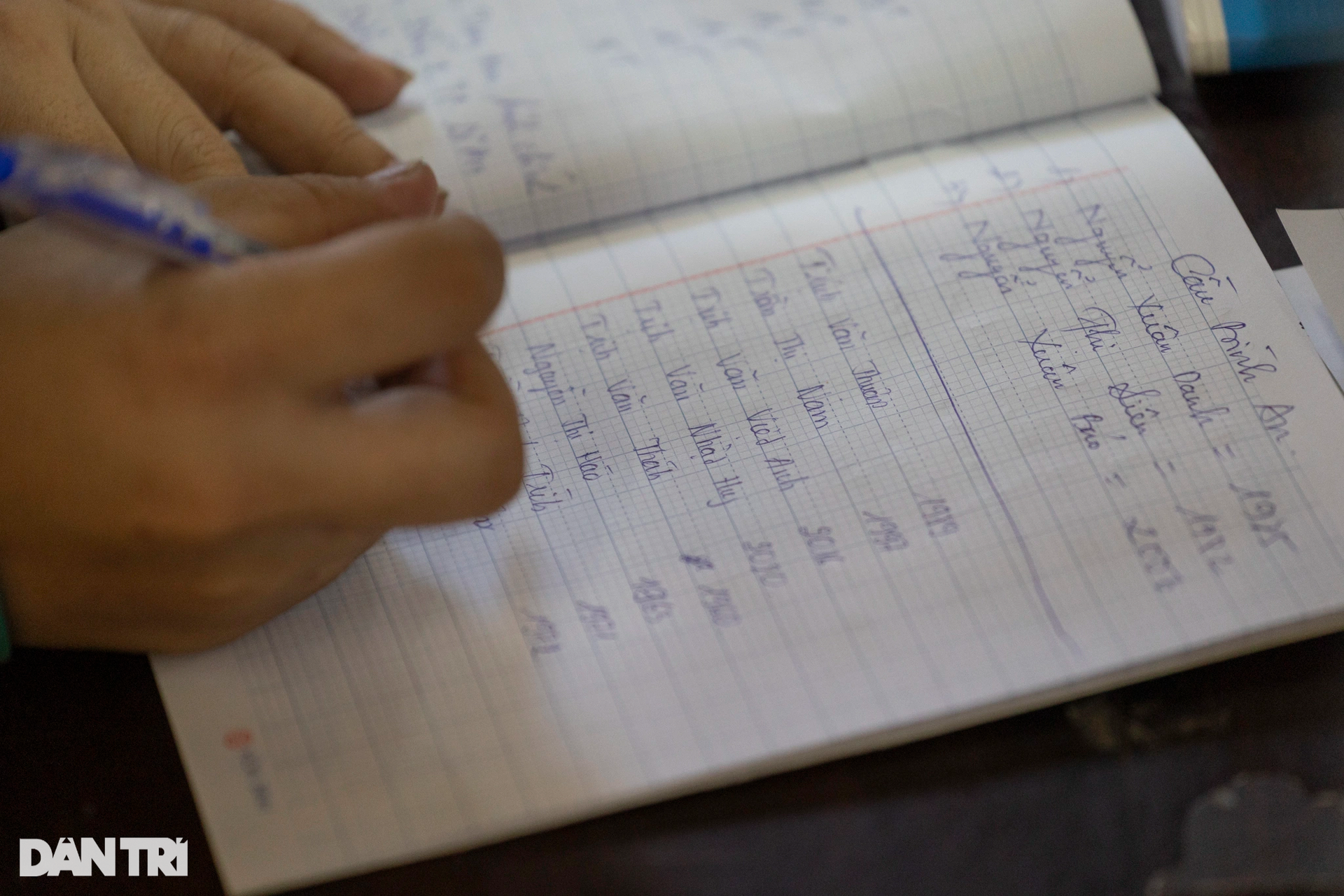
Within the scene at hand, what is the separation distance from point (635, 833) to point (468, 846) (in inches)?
2.7

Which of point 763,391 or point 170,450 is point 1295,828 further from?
point 170,450

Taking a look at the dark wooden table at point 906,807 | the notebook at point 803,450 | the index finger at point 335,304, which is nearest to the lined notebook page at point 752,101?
the notebook at point 803,450

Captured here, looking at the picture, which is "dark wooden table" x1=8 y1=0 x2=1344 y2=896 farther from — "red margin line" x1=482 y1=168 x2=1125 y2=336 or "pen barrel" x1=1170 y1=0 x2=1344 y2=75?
"pen barrel" x1=1170 y1=0 x2=1344 y2=75

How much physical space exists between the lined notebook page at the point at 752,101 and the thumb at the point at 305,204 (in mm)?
144

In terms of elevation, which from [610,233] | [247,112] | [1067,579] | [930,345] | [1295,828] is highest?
[247,112]

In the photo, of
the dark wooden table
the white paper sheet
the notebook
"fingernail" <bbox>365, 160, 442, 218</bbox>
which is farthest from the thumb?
the white paper sheet

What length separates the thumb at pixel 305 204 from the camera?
16.6 inches

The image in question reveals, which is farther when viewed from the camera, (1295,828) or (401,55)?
(401,55)

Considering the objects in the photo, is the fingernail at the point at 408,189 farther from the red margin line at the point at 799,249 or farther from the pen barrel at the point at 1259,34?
the pen barrel at the point at 1259,34

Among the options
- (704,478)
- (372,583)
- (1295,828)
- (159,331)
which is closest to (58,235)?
(159,331)

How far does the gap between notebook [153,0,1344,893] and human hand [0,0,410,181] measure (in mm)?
48

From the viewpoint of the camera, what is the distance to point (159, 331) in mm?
374

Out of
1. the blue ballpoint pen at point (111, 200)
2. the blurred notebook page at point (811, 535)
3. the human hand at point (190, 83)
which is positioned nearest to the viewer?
the blue ballpoint pen at point (111, 200)

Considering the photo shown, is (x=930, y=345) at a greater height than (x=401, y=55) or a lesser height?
lesser
